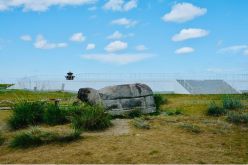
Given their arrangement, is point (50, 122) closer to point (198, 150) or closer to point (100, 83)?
point (198, 150)

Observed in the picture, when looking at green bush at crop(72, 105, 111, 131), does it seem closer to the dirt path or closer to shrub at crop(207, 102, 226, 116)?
the dirt path

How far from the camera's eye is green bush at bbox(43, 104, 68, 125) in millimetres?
13336

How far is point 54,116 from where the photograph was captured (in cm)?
1339

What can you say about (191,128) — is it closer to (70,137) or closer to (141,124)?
(141,124)

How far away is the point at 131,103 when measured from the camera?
1552 cm

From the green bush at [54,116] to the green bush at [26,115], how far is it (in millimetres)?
351

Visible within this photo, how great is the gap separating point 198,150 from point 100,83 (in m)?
34.0

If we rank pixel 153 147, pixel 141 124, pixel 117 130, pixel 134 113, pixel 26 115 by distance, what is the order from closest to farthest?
1. pixel 153 147
2. pixel 117 130
3. pixel 141 124
4. pixel 26 115
5. pixel 134 113

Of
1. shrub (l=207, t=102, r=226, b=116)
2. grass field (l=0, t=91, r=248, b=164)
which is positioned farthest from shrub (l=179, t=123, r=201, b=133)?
shrub (l=207, t=102, r=226, b=116)

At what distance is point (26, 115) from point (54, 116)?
91cm

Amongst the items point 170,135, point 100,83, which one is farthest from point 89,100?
point 100,83

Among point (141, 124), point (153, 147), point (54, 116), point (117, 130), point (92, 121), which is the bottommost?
point (153, 147)

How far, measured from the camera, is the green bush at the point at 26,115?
1335 cm

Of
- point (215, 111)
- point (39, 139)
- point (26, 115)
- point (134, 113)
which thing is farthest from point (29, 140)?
point (215, 111)
